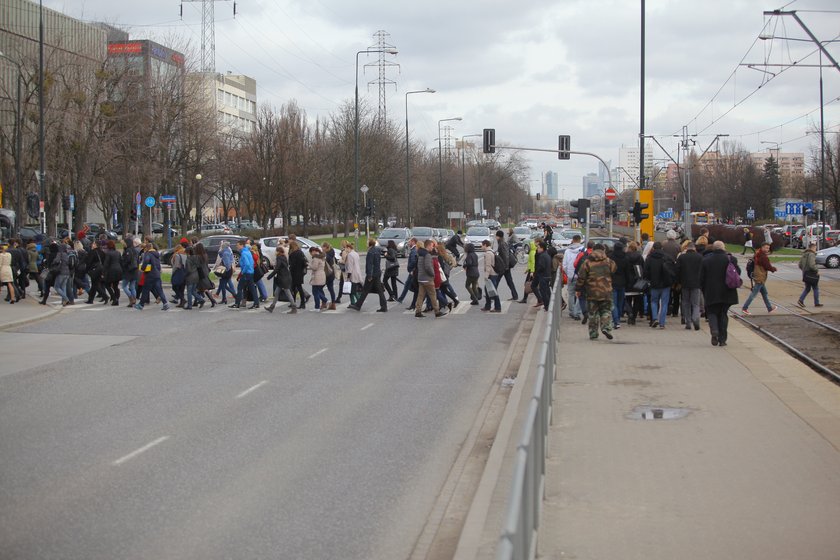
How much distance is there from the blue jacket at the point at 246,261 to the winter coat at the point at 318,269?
159 centimetres

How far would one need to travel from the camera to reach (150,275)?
24984 millimetres

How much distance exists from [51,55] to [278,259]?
117ft

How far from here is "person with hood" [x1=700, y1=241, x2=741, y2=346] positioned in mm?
15992

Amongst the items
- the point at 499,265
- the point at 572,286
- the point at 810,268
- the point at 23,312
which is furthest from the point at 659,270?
the point at 23,312

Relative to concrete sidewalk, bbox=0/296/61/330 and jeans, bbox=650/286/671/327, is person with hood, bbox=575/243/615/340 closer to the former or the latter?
jeans, bbox=650/286/671/327

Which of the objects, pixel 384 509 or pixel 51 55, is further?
pixel 51 55

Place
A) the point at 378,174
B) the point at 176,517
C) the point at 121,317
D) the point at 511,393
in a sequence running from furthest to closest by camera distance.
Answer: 1. the point at 378,174
2. the point at 121,317
3. the point at 511,393
4. the point at 176,517

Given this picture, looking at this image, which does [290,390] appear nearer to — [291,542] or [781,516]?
[291,542]

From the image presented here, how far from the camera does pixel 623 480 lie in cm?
779

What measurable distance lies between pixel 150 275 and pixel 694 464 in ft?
62.5

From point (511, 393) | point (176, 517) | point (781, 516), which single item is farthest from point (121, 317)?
point (781, 516)

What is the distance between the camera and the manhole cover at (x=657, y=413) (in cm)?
1038

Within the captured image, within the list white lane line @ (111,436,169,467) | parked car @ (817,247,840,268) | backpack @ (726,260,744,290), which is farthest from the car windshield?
white lane line @ (111,436,169,467)

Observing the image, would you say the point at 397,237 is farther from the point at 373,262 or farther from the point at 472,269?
the point at 373,262
